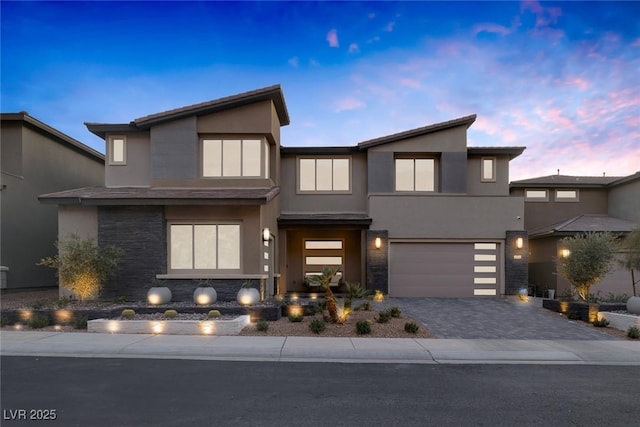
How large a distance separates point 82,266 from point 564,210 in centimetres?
2328

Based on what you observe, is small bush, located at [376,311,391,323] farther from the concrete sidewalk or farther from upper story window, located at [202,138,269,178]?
upper story window, located at [202,138,269,178]

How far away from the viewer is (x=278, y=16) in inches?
677

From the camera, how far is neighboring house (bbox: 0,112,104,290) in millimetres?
15742

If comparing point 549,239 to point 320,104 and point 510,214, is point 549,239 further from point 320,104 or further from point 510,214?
point 320,104

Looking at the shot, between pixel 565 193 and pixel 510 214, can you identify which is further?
pixel 565 193

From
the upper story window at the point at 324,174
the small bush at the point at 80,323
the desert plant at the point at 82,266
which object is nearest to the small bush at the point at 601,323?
the upper story window at the point at 324,174

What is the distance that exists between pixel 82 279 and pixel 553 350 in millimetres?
13591

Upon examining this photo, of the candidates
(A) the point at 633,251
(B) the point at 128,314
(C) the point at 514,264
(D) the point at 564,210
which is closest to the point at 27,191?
(B) the point at 128,314

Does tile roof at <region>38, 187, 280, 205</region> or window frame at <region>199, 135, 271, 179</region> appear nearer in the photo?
tile roof at <region>38, 187, 280, 205</region>

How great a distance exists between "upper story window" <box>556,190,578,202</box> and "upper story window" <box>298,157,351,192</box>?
12.3 meters

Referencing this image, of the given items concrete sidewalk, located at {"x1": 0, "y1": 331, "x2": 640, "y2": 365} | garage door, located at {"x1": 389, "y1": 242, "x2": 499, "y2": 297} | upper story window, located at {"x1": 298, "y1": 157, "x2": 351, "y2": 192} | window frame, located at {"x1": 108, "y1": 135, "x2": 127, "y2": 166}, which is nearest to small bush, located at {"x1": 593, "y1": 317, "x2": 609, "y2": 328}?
concrete sidewalk, located at {"x1": 0, "y1": 331, "x2": 640, "y2": 365}

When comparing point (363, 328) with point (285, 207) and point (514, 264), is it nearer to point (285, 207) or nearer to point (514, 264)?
point (285, 207)

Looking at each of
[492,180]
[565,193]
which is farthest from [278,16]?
[565,193]

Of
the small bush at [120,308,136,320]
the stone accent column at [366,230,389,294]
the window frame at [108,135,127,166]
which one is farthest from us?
the stone accent column at [366,230,389,294]
